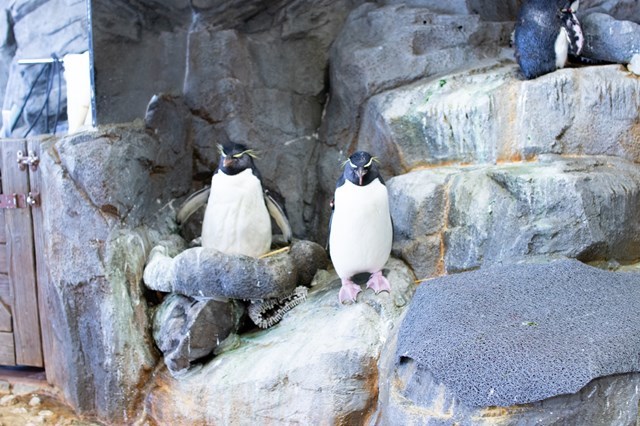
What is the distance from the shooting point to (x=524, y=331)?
83.6 inches

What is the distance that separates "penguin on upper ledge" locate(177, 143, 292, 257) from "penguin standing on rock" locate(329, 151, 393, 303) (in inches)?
22.5

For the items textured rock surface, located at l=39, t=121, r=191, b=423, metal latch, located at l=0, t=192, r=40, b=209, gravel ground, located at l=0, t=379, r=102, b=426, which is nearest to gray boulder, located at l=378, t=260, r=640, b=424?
textured rock surface, located at l=39, t=121, r=191, b=423

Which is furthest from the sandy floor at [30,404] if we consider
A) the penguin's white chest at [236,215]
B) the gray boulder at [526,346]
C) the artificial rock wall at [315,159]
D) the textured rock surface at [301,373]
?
the gray boulder at [526,346]

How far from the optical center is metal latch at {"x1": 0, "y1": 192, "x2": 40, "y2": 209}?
3480 mm

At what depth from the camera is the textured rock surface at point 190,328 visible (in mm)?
3070

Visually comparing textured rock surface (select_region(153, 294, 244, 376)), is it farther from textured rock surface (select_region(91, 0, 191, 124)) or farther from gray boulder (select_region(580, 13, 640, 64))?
gray boulder (select_region(580, 13, 640, 64))

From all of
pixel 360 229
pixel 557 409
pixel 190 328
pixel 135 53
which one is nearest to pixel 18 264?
pixel 190 328

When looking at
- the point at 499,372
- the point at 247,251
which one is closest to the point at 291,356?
the point at 247,251

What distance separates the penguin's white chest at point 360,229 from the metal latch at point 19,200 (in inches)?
70.2

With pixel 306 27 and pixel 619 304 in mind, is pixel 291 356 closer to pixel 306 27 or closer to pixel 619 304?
pixel 619 304

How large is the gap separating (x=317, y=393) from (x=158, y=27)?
2.47 meters

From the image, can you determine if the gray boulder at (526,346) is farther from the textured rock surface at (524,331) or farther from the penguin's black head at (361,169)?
the penguin's black head at (361,169)

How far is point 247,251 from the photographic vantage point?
11.4ft

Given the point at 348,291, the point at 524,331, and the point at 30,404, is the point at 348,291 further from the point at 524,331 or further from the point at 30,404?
the point at 30,404
